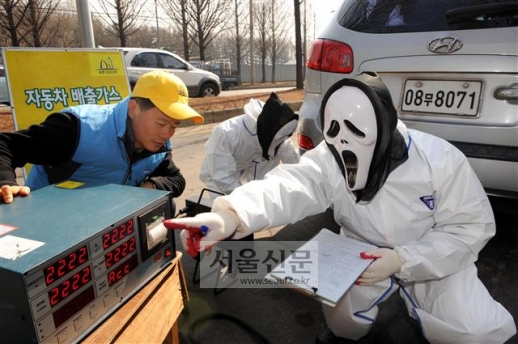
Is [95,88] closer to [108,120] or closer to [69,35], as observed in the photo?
[108,120]

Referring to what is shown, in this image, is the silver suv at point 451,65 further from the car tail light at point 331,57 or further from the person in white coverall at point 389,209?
the person in white coverall at point 389,209

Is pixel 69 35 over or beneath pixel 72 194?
over

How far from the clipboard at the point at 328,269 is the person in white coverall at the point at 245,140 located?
1.22 meters

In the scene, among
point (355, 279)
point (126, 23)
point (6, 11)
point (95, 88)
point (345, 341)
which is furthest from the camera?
point (126, 23)

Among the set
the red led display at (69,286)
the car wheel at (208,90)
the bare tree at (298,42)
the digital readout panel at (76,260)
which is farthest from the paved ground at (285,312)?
the bare tree at (298,42)

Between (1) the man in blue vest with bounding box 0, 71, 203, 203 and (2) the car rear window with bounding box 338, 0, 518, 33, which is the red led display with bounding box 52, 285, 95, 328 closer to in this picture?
(1) the man in blue vest with bounding box 0, 71, 203, 203

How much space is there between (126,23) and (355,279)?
18.5 meters

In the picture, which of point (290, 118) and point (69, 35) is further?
point (69, 35)

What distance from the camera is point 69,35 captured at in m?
24.1

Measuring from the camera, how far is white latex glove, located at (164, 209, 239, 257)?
1301 mm

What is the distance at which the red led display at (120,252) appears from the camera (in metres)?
1.24

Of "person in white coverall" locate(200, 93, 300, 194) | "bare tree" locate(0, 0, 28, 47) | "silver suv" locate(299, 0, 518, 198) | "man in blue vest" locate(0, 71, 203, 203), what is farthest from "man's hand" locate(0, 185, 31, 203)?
"bare tree" locate(0, 0, 28, 47)

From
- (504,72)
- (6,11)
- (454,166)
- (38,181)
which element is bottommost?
(38,181)

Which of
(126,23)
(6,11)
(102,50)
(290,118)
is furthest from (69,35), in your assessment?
(290,118)
